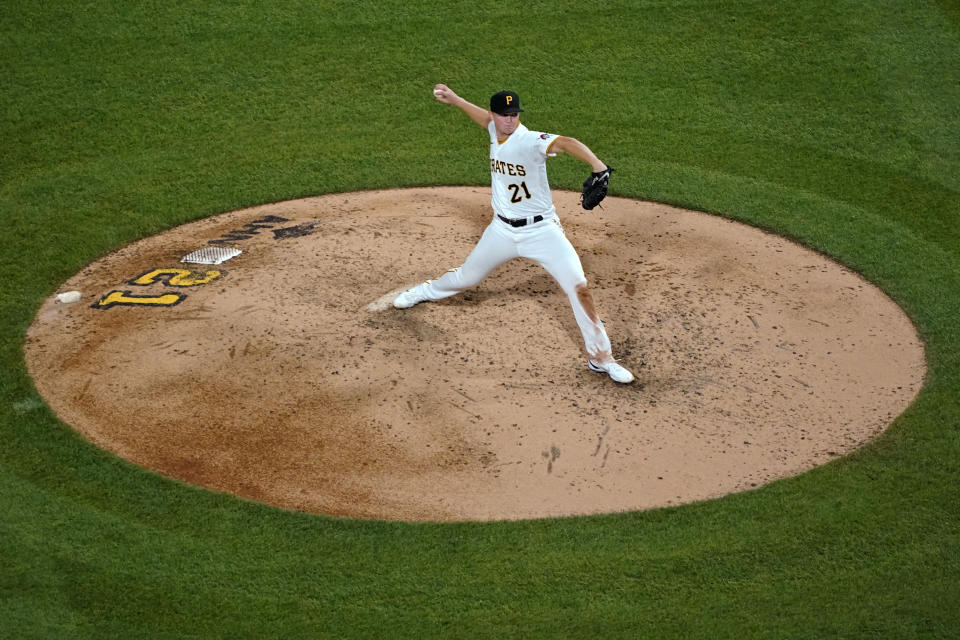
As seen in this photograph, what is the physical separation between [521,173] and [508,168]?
0.11 meters

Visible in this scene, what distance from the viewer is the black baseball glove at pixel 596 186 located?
7312mm

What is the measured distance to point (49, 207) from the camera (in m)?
11.1

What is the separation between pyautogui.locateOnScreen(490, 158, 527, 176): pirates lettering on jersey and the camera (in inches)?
307

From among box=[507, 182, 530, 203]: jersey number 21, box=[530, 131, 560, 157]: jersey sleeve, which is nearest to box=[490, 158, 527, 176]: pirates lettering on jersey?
box=[507, 182, 530, 203]: jersey number 21

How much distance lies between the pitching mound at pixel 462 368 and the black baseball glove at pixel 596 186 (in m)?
1.45

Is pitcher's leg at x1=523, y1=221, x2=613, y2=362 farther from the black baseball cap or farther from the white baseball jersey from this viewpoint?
the black baseball cap

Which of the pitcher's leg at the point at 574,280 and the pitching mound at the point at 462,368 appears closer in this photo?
the pitching mound at the point at 462,368

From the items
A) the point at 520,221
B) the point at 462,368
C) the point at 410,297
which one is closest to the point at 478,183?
the point at 410,297

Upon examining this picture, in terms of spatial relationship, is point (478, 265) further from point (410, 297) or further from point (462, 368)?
point (462, 368)

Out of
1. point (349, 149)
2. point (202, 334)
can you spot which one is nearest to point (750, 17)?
point (349, 149)

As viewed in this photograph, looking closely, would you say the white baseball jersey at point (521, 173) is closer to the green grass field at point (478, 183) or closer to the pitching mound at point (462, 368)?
the pitching mound at point (462, 368)

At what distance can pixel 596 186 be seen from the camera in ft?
24.3

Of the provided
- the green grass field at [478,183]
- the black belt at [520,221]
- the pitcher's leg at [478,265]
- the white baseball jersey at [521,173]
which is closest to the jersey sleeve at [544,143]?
the white baseball jersey at [521,173]

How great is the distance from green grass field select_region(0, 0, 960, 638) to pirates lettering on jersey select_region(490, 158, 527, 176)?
2.70 meters
